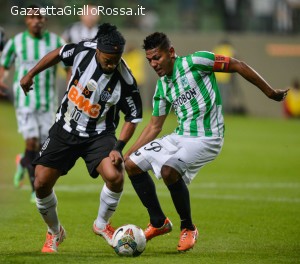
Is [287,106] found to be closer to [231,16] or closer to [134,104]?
[231,16]

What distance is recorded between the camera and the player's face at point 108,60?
776 centimetres

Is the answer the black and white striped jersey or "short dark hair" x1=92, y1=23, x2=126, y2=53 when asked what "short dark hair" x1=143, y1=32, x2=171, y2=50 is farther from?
"short dark hair" x1=92, y1=23, x2=126, y2=53

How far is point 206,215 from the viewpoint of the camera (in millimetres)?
10977

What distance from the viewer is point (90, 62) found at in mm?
8062

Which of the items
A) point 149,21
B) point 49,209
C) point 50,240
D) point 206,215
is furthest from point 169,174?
point 149,21

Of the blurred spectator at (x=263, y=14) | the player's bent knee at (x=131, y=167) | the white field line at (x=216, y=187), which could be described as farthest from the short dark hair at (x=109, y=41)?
the blurred spectator at (x=263, y=14)

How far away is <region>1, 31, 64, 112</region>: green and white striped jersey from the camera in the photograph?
1206 cm

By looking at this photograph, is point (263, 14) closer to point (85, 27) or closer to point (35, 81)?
point (85, 27)

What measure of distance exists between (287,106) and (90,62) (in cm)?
2479

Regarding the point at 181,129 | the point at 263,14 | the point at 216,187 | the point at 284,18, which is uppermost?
the point at 181,129

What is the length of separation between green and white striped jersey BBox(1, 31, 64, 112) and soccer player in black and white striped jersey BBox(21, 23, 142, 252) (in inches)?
155

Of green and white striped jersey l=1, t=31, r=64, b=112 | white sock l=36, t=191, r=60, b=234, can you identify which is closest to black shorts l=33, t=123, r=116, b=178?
white sock l=36, t=191, r=60, b=234

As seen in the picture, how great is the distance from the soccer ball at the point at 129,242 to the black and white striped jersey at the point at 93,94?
99 centimetres

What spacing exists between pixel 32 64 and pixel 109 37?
4527mm
